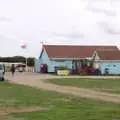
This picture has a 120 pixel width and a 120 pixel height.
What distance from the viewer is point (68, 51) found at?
98.1m

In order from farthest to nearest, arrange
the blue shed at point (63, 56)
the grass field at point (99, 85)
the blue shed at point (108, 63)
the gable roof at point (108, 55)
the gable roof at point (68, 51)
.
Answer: the gable roof at point (68, 51)
the blue shed at point (63, 56)
the gable roof at point (108, 55)
the blue shed at point (108, 63)
the grass field at point (99, 85)

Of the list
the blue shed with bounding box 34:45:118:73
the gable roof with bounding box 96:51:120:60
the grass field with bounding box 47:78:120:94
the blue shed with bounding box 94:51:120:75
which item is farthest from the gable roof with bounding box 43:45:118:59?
the grass field with bounding box 47:78:120:94

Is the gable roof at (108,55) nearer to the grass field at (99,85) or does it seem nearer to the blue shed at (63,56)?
the blue shed at (63,56)

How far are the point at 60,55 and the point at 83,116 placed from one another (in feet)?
251

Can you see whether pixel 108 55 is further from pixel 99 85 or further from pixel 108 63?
pixel 99 85

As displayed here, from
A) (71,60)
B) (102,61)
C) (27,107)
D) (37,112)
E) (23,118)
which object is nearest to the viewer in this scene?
(23,118)

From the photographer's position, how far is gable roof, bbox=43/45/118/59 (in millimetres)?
95375

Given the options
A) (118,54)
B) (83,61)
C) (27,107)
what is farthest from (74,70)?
(27,107)

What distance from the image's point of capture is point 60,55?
9512 cm

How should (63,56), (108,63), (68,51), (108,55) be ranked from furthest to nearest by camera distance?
(68,51) < (63,56) < (108,55) < (108,63)

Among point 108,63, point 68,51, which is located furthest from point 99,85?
point 68,51

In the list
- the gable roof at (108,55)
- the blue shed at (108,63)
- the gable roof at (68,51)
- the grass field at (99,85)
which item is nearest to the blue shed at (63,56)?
the gable roof at (68,51)

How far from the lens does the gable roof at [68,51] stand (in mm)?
95375

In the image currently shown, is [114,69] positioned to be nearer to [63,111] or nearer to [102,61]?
[102,61]
